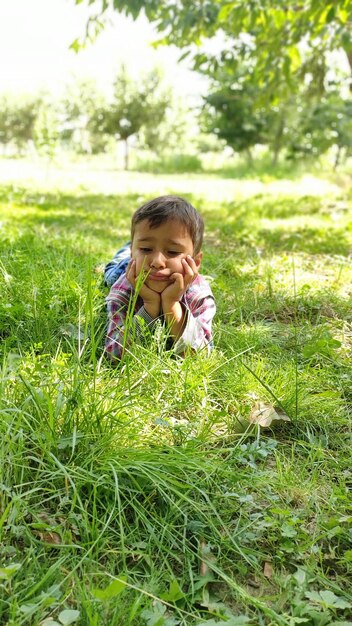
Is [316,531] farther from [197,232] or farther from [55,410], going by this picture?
[197,232]

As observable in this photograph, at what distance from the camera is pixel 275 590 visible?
140 cm

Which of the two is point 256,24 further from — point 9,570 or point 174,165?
point 174,165

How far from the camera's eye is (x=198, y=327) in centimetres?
261

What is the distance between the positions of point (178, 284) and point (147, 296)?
0.55ft

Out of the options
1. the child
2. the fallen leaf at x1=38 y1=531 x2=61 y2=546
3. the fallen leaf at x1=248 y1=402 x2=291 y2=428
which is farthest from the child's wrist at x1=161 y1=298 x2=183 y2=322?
Answer: the fallen leaf at x1=38 y1=531 x2=61 y2=546

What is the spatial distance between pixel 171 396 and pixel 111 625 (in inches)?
39.7

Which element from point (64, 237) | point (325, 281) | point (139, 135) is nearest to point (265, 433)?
point (325, 281)

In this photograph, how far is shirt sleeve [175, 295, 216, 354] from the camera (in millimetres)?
2467

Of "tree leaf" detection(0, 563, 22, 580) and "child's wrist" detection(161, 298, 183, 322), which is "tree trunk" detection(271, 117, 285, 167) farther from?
"tree leaf" detection(0, 563, 22, 580)

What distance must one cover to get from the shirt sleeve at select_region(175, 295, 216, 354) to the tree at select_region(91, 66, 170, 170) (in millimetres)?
36482

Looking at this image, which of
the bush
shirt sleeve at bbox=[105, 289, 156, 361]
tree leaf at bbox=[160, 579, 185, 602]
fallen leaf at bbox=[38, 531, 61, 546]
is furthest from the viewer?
the bush

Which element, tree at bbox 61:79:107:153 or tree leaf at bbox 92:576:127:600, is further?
tree at bbox 61:79:107:153

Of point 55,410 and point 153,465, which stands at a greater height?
point 55,410

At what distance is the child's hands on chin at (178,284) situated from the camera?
245 cm
